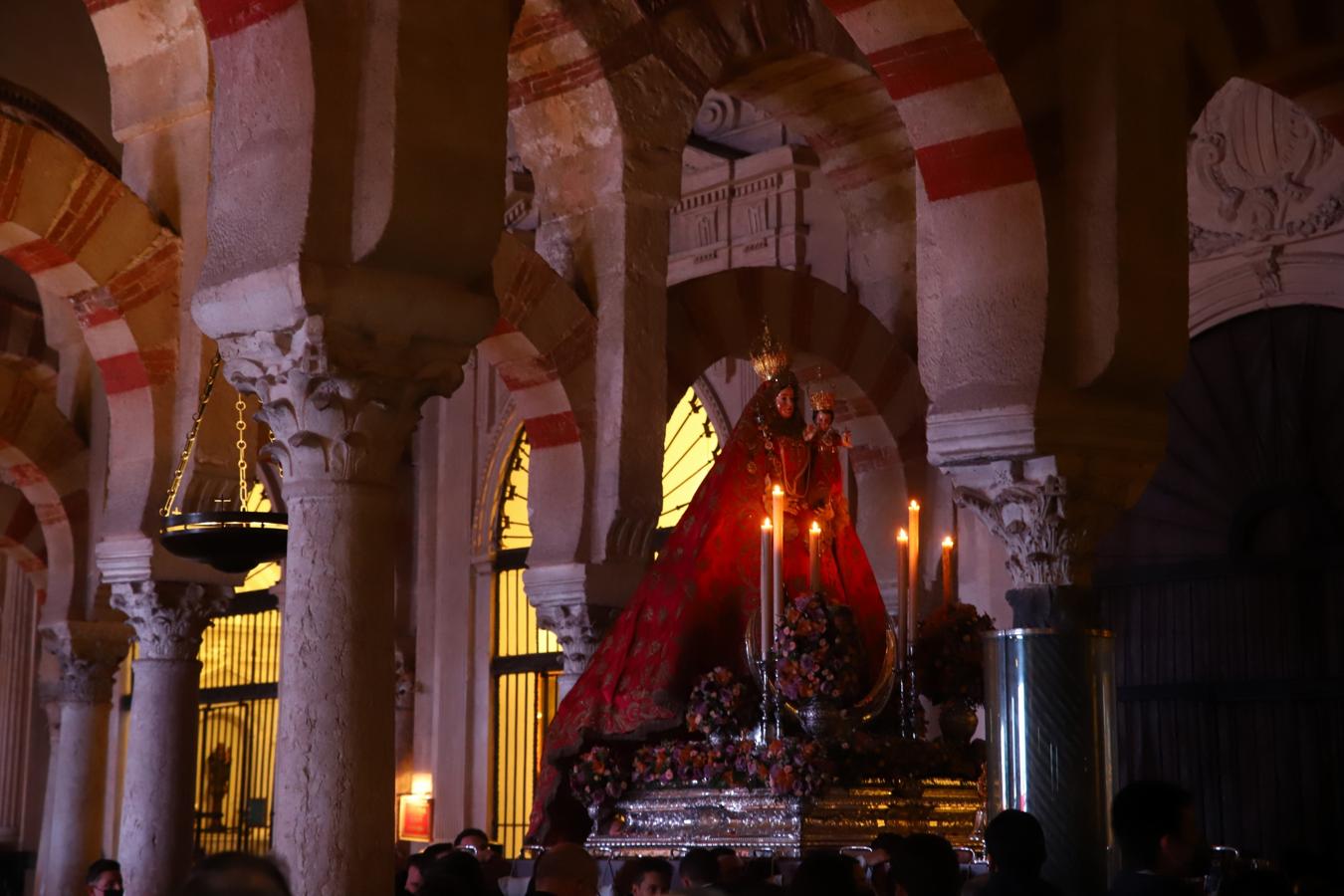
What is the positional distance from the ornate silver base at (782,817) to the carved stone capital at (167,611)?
114 inches

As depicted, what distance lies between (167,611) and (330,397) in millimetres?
4097

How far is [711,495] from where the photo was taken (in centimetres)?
698

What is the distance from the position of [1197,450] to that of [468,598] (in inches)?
245

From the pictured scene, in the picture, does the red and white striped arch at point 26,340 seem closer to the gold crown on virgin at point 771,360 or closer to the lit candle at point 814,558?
the gold crown on virgin at point 771,360

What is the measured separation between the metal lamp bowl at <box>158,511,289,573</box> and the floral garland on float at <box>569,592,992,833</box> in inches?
56.6

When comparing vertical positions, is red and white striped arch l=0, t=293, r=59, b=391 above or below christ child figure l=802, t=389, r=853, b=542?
above

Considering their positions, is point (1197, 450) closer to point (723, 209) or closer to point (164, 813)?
point (723, 209)

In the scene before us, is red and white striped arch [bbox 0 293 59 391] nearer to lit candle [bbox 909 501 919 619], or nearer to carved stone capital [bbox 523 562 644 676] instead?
carved stone capital [bbox 523 562 644 676]

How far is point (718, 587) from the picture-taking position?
682 centimetres

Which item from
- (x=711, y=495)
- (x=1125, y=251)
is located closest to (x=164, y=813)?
(x=711, y=495)

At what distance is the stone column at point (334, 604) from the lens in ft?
15.1

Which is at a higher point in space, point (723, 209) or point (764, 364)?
point (723, 209)

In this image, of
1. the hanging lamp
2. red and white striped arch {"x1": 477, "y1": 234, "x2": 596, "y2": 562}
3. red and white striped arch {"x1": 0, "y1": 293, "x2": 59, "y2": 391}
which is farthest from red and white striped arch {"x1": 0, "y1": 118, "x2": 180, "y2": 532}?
red and white striped arch {"x1": 0, "y1": 293, "x2": 59, "y2": 391}

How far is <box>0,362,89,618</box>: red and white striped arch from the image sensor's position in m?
11.7
